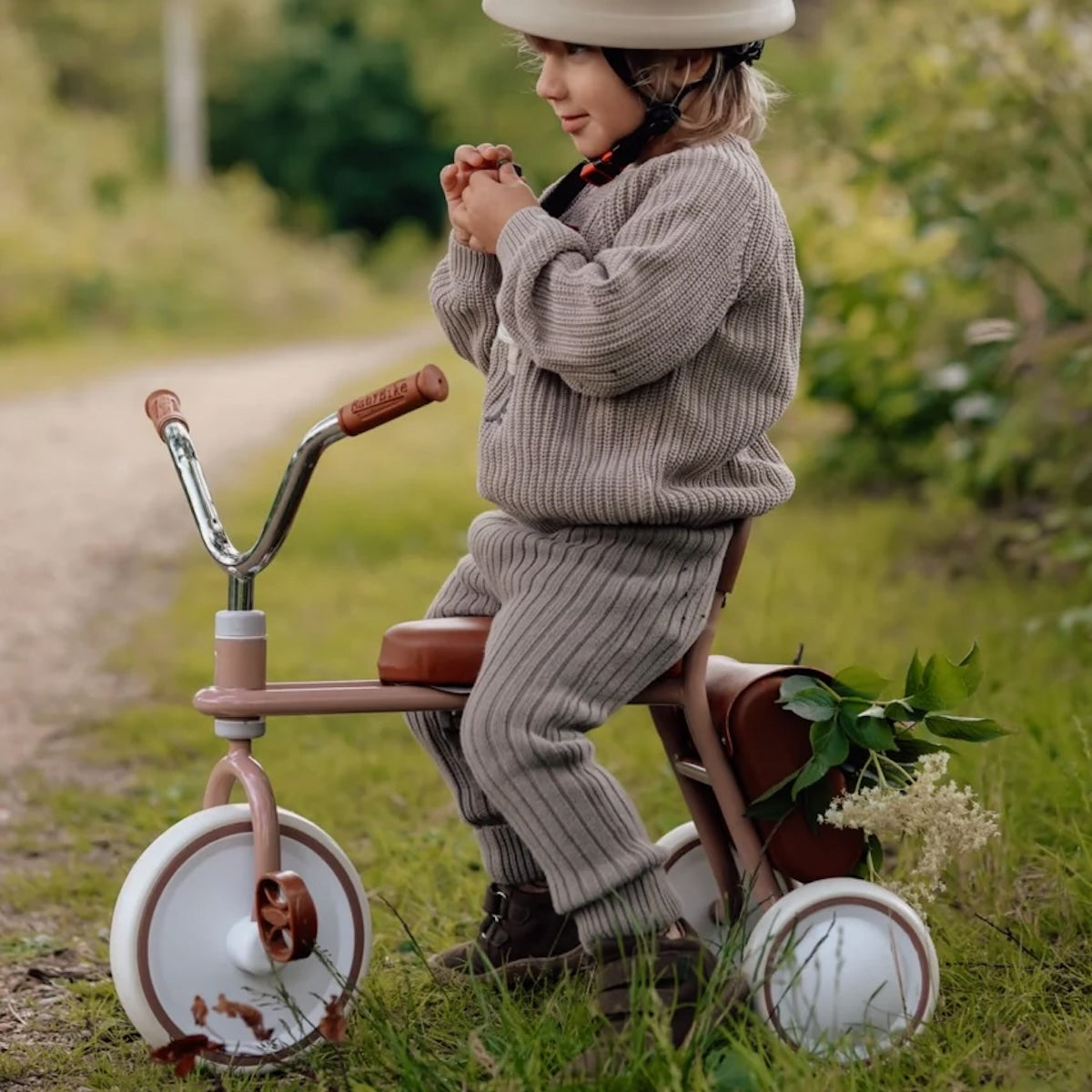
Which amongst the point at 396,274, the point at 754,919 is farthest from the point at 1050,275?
the point at 396,274

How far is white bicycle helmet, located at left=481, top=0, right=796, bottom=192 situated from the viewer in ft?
8.13

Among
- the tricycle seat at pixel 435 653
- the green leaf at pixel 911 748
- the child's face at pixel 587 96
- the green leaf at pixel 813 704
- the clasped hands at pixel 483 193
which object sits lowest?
the green leaf at pixel 911 748

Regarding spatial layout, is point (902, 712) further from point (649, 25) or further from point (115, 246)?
point (115, 246)

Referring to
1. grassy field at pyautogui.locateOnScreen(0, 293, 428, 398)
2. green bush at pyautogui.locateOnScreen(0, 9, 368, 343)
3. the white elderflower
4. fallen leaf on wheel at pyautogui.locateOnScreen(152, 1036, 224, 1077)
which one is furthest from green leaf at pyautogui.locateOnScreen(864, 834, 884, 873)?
green bush at pyautogui.locateOnScreen(0, 9, 368, 343)

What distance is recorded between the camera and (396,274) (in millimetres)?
31859

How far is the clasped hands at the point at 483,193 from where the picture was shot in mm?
2562

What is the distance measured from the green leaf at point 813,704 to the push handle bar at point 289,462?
664 millimetres

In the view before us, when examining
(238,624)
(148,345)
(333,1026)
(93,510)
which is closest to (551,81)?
(238,624)

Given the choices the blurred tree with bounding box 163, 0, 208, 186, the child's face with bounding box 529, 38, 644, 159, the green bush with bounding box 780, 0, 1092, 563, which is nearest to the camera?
the child's face with bounding box 529, 38, 644, 159

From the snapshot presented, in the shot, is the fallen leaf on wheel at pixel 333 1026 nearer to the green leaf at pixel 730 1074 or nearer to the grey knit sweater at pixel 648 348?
the green leaf at pixel 730 1074

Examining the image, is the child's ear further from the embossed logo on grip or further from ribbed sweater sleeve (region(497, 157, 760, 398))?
the embossed logo on grip

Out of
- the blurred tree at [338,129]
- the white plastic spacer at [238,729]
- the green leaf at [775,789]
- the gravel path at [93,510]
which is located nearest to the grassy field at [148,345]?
the gravel path at [93,510]

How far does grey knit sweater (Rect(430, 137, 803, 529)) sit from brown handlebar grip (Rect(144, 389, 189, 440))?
46cm

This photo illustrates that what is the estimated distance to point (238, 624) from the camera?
8.45ft
